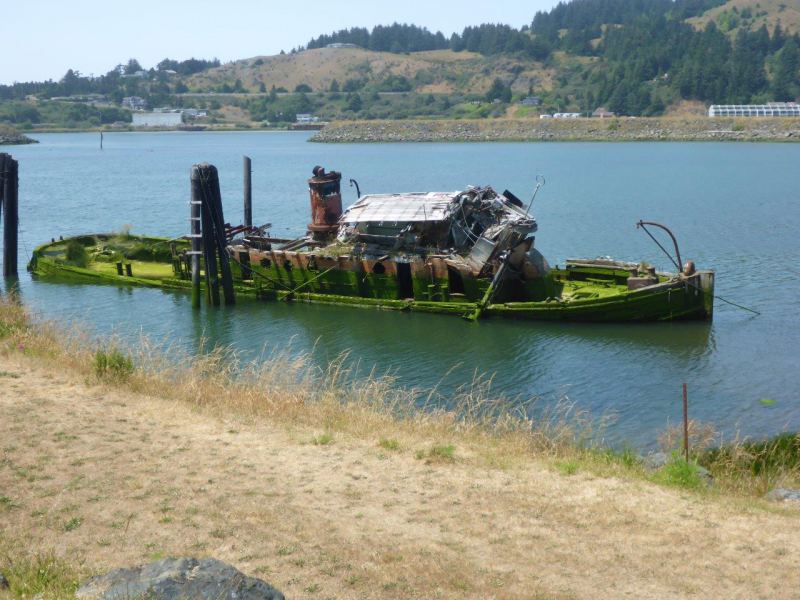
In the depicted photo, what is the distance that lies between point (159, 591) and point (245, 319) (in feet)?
73.5

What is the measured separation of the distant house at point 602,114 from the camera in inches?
5767

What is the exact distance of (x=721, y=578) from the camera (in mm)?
9180

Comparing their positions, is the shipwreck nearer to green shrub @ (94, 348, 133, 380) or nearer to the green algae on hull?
the green algae on hull

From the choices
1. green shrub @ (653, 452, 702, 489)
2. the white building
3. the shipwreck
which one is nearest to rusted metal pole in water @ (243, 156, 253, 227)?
the shipwreck

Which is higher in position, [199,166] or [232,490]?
[199,166]

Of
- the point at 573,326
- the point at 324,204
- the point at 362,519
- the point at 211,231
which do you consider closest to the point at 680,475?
the point at 362,519

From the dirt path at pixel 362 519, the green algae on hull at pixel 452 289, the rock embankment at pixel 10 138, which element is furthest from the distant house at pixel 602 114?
the dirt path at pixel 362 519

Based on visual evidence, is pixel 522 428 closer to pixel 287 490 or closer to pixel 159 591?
pixel 287 490

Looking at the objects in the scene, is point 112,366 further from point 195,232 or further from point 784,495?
point 195,232

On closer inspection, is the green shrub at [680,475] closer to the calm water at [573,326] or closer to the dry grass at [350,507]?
the dry grass at [350,507]

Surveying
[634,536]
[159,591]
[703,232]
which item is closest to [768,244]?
[703,232]

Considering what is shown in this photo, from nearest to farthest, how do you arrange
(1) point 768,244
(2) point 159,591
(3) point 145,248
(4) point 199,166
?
(2) point 159,591, (4) point 199,166, (3) point 145,248, (1) point 768,244

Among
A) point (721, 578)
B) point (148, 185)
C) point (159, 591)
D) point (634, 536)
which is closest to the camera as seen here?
point (159, 591)

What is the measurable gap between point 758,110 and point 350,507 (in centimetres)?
13817
